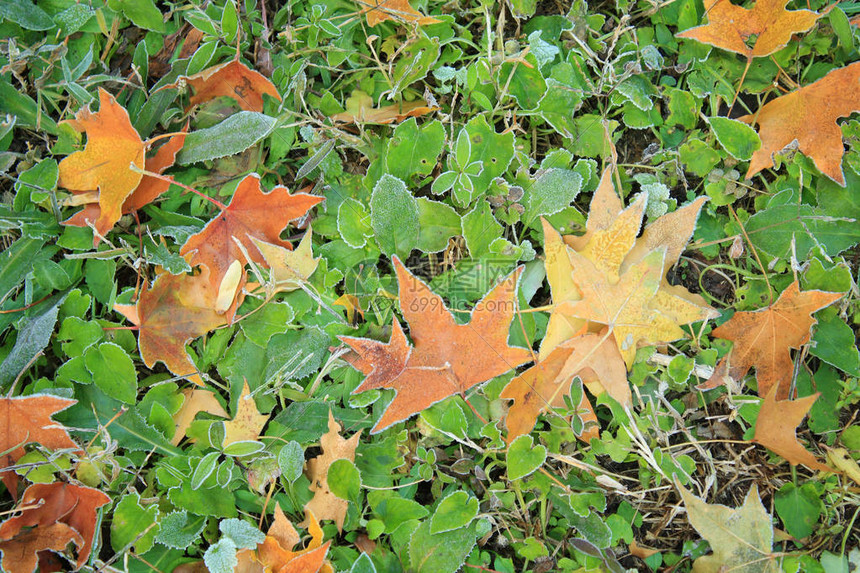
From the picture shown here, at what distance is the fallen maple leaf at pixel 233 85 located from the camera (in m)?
1.63

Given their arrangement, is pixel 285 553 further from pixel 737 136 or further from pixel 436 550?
pixel 737 136

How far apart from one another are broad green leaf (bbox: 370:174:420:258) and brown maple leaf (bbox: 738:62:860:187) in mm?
911

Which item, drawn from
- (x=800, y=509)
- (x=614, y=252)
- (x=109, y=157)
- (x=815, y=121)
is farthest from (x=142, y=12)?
(x=800, y=509)

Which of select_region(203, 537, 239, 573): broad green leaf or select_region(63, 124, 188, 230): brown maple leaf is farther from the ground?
select_region(63, 124, 188, 230): brown maple leaf

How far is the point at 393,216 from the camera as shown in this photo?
1535 mm

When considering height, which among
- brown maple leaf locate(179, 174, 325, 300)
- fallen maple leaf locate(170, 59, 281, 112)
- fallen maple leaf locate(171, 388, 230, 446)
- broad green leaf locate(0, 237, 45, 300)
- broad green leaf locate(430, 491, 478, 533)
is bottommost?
broad green leaf locate(430, 491, 478, 533)

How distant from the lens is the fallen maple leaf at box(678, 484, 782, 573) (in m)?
1.38

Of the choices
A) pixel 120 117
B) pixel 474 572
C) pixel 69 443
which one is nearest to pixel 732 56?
pixel 474 572

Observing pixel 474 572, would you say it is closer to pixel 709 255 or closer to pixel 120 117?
pixel 709 255

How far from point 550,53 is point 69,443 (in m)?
1.61

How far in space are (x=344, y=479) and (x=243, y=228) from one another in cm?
69

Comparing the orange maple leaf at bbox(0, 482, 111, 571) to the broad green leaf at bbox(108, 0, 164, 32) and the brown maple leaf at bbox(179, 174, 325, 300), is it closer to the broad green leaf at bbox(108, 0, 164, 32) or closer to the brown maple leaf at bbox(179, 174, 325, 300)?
the brown maple leaf at bbox(179, 174, 325, 300)

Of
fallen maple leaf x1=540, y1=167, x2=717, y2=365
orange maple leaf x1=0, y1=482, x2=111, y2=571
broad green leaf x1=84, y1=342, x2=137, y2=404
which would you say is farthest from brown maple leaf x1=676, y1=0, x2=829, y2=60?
orange maple leaf x1=0, y1=482, x2=111, y2=571

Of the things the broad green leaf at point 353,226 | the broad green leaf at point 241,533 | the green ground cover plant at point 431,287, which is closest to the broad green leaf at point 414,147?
the green ground cover plant at point 431,287
